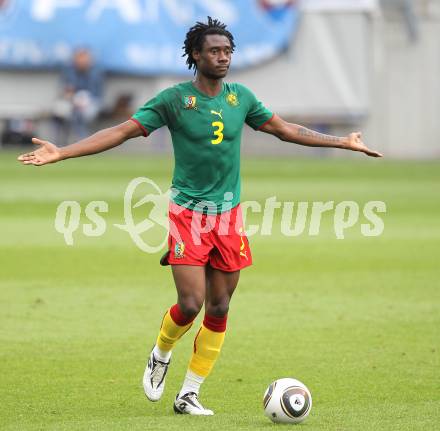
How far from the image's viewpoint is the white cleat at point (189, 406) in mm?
8062

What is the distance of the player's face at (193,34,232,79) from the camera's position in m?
8.11

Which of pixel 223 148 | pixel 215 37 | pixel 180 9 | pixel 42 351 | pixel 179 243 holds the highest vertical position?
pixel 180 9

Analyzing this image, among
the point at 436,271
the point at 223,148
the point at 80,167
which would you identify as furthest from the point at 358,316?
the point at 80,167

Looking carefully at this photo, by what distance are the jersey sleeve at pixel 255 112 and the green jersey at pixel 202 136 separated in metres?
0.06

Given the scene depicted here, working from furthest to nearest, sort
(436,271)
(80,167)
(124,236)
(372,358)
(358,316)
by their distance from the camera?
(80,167), (124,236), (436,271), (358,316), (372,358)

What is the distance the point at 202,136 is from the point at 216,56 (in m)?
0.54

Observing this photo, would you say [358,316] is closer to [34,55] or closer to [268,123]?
[268,123]

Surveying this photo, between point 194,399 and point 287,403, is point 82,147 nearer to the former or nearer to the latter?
point 194,399

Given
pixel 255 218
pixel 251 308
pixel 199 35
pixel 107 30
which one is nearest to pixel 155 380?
pixel 199 35

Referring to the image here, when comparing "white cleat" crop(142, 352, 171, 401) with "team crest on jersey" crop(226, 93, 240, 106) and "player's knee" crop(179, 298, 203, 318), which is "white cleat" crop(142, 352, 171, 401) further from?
"team crest on jersey" crop(226, 93, 240, 106)

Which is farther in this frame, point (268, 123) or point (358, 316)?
point (358, 316)

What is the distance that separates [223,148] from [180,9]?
109 ft

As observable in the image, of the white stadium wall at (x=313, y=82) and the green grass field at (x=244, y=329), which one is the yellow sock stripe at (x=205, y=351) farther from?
the white stadium wall at (x=313, y=82)

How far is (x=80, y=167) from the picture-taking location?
110 feet
